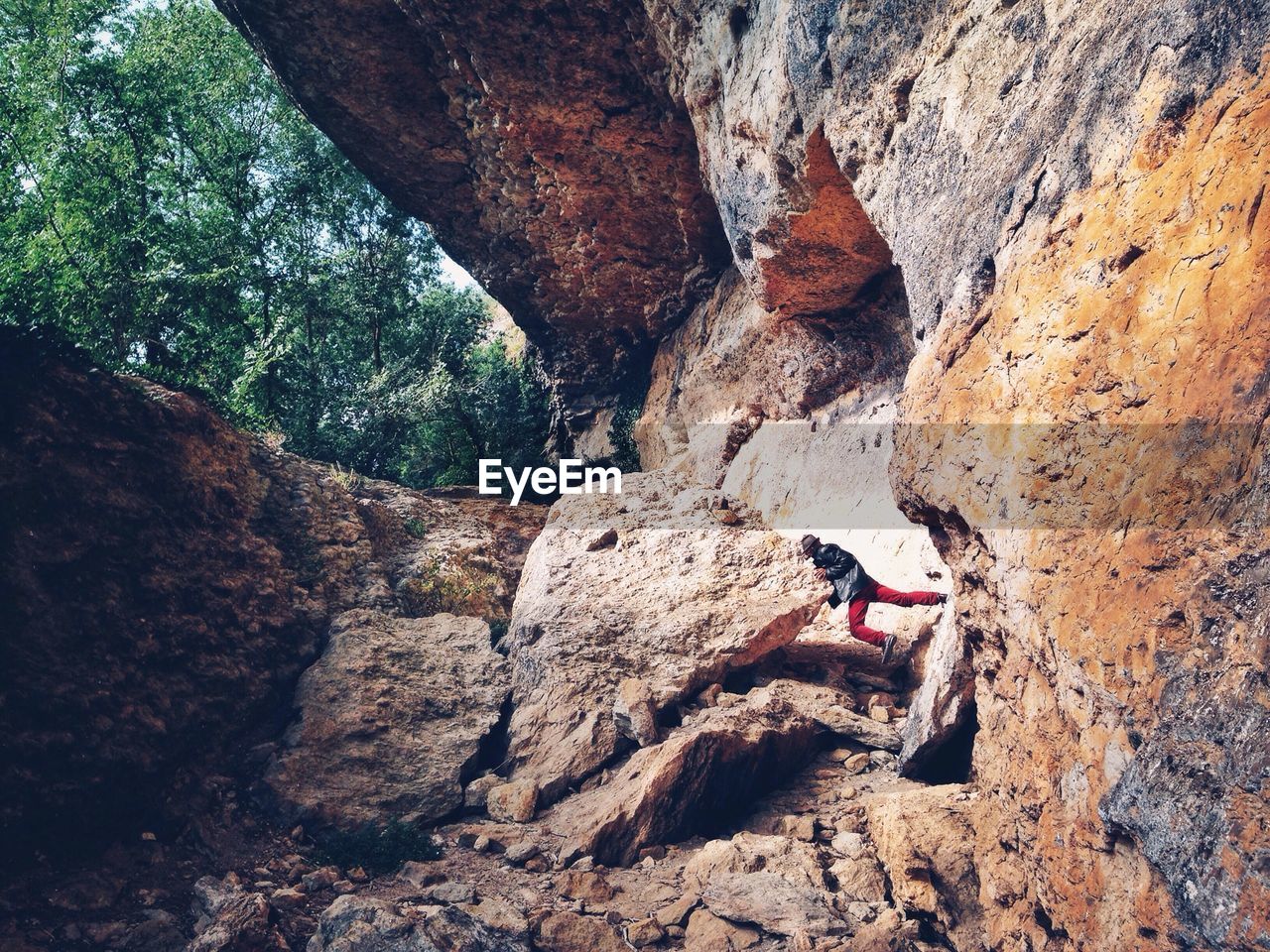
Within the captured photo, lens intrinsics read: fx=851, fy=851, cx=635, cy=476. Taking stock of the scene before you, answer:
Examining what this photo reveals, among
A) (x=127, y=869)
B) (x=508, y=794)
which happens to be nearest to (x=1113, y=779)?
(x=508, y=794)

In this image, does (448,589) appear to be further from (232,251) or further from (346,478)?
(232,251)

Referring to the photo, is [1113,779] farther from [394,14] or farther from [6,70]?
[6,70]

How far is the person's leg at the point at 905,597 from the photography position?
7.75m

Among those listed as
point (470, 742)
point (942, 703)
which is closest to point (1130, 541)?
point (942, 703)

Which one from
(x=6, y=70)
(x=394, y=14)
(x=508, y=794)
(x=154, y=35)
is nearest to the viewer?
(x=508, y=794)

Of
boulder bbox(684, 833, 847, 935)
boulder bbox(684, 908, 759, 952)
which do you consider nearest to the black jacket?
boulder bbox(684, 833, 847, 935)

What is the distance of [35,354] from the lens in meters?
7.17

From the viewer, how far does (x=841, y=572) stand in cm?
811

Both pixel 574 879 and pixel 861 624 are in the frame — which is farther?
pixel 861 624

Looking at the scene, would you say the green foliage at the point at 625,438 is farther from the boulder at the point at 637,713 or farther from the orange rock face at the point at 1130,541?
the orange rock face at the point at 1130,541

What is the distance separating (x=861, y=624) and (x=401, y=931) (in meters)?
4.72

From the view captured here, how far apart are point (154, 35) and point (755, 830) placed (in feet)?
54.5

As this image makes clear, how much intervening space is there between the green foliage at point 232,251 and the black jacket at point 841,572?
666cm

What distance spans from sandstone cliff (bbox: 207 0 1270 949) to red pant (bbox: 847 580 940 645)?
37 centimetres
